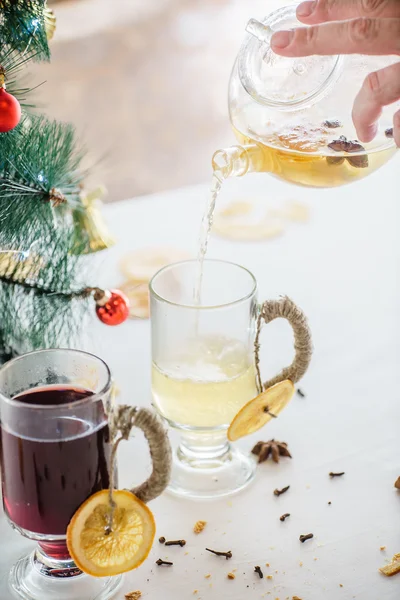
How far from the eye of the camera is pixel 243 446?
3.51ft

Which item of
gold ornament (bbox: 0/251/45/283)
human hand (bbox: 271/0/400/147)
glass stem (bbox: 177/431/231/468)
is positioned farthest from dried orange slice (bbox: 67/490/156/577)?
human hand (bbox: 271/0/400/147)

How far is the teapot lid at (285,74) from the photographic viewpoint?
984 mm

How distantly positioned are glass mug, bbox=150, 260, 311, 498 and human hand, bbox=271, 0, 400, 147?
9.3 inches

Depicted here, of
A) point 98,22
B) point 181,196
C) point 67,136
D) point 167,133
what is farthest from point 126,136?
point 67,136

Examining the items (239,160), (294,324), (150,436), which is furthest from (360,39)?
(150,436)

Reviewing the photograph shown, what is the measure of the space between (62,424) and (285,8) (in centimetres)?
58

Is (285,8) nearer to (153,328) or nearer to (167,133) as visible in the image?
(153,328)

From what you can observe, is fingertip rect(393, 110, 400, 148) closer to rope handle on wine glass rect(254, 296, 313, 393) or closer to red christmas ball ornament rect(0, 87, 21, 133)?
rope handle on wine glass rect(254, 296, 313, 393)

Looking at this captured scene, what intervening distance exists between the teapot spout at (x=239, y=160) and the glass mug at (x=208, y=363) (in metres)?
0.12

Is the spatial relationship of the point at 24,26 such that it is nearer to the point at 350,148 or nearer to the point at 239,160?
the point at 239,160

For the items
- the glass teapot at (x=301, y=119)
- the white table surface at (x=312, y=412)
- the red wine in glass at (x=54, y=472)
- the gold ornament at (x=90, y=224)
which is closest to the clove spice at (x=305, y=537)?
the white table surface at (x=312, y=412)

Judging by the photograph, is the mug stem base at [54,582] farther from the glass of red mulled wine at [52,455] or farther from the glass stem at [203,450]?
the glass stem at [203,450]

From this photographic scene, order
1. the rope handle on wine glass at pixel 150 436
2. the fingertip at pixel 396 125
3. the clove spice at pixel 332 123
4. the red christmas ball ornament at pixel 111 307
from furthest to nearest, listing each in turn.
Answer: the red christmas ball ornament at pixel 111 307 < the clove spice at pixel 332 123 < the fingertip at pixel 396 125 < the rope handle on wine glass at pixel 150 436

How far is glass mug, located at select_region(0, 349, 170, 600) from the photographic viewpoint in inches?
31.0
